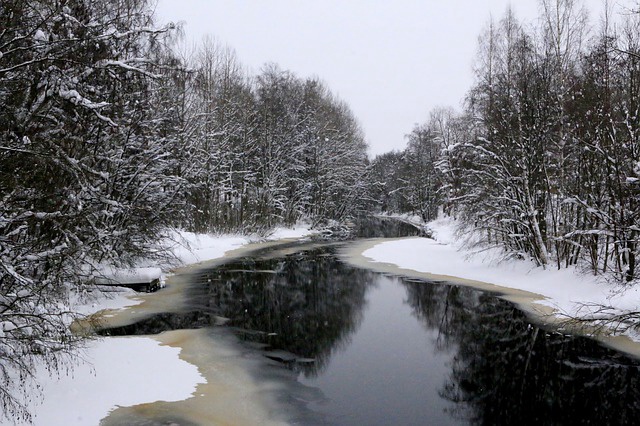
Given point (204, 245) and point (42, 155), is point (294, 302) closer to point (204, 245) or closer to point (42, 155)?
point (42, 155)

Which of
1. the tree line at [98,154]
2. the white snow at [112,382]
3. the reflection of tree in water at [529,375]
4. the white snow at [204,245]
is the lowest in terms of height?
the reflection of tree in water at [529,375]

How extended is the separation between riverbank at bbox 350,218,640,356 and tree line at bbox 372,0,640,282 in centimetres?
61

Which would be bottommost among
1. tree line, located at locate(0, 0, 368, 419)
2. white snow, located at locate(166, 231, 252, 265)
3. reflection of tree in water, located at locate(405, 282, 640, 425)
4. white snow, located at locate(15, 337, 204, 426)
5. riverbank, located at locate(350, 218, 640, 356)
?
reflection of tree in water, located at locate(405, 282, 640, 425)

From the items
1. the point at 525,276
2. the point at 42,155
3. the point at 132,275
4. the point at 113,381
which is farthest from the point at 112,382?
the point at 525,276

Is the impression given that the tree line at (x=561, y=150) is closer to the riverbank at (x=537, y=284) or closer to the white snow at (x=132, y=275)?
the riverbank at (x=537, y=284)

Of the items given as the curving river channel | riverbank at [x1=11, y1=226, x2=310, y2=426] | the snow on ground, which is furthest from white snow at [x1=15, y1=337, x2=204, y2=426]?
the snow on ground

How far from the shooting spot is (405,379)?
28.1 ft

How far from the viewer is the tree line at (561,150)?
1395 centimetres

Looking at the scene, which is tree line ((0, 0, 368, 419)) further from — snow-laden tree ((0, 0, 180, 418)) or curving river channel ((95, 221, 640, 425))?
curving river channel ((95, 221, 640, 425))

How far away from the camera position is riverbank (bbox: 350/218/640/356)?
38.1 ft

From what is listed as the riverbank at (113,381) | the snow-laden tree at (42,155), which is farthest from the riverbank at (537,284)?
the snow-laden tree at (42,155)

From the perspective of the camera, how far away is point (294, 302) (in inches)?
595

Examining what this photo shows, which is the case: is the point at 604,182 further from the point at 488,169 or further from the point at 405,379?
the point at 405,379

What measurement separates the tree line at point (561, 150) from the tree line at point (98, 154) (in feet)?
34.2
